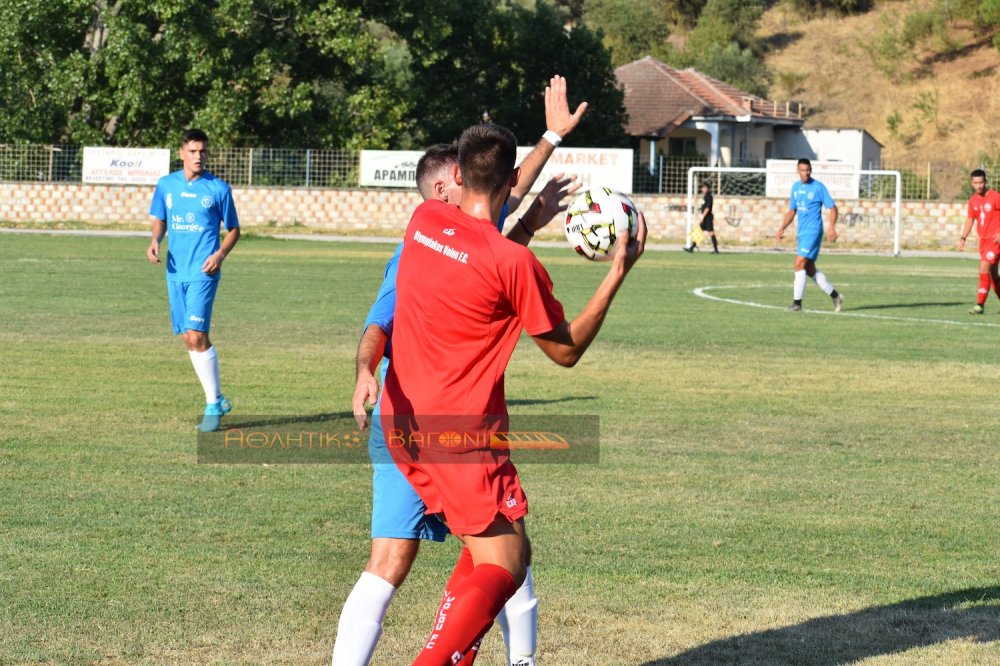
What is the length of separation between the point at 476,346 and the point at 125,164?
43115 millimetres

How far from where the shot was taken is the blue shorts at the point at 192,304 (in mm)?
10500

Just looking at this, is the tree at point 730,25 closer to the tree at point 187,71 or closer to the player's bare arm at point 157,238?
the tree at point 187,71

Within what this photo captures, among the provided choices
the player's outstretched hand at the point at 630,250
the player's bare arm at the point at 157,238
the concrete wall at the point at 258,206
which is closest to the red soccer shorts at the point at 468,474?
the player's outstretched hand at the point at 630,250

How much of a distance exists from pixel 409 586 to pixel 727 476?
10.3 ft

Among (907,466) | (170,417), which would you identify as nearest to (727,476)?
(907,466)

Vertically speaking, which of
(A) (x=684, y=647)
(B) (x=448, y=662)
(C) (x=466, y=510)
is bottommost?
(A) (x=684, y=647)

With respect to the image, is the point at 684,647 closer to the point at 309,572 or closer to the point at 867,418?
the point at 309,572

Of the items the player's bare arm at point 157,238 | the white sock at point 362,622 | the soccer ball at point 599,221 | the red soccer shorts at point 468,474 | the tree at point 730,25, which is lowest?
the white sock at point 362,622

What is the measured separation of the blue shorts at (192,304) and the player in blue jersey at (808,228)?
38.8 ft

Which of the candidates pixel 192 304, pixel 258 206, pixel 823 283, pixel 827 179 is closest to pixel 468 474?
pixel 192 304

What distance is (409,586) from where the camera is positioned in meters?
6.43

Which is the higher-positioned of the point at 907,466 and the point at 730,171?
the point at 730,171

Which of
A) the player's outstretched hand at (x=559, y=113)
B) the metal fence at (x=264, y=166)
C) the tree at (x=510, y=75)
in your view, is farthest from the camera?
the tree at (x=510, y=75)

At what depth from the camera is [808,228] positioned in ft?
68.3
